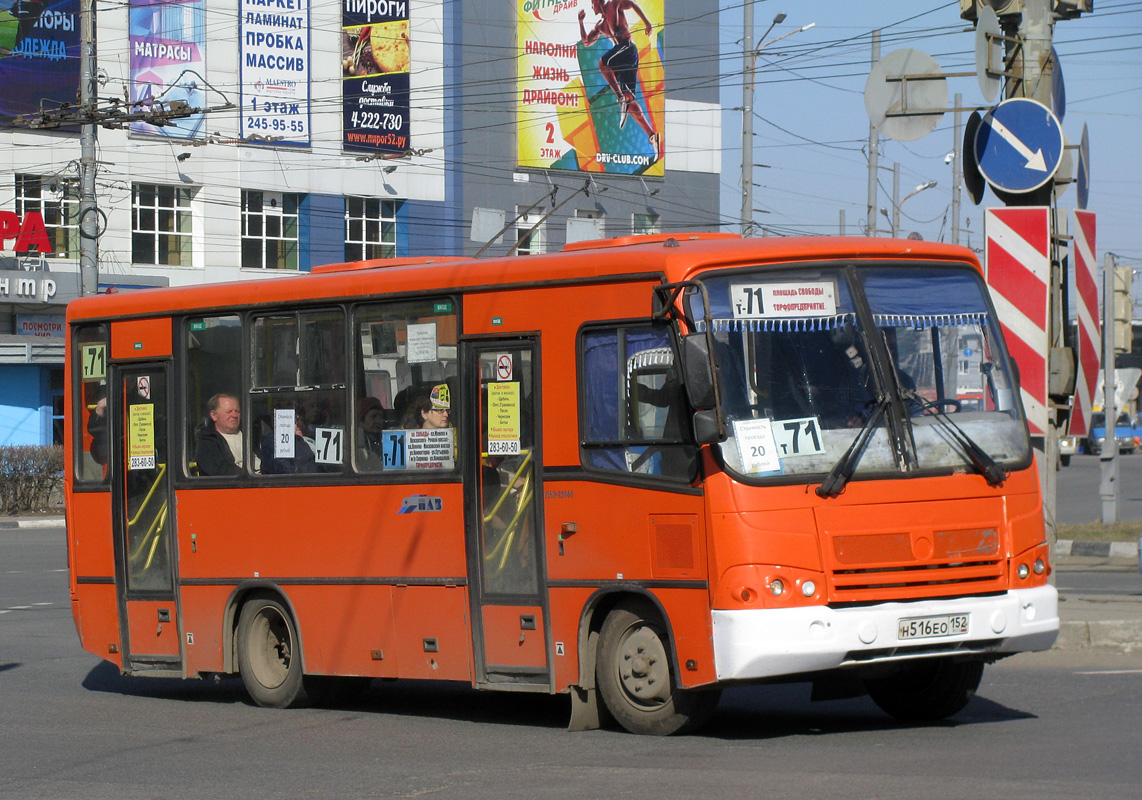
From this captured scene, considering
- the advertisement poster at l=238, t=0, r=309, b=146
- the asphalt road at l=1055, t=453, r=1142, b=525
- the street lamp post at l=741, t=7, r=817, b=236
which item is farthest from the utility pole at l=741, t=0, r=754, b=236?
the advertisement poster at l=238, t=0, r=309, b=146

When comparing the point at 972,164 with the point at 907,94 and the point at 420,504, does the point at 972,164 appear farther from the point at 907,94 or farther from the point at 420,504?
the point at 420,504

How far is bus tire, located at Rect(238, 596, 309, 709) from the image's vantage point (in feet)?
36.5

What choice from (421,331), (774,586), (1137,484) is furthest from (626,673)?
(1137,484)

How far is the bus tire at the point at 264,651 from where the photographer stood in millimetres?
11125

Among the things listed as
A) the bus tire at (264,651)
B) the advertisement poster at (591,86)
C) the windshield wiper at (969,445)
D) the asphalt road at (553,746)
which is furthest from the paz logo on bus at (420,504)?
the advertisement poster at (591,86)

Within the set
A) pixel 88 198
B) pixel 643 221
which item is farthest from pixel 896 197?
pixel 88 198

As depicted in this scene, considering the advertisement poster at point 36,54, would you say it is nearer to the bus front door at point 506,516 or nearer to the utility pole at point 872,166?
the utility pole at point 872,166

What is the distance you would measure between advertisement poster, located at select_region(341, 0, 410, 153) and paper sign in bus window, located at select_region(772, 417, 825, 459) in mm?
42342

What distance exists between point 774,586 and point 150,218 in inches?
1607

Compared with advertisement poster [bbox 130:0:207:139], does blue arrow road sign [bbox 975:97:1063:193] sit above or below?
below

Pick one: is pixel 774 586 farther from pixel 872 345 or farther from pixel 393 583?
pixel 393 583

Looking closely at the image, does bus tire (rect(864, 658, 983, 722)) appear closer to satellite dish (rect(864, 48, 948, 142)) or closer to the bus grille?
the bus grille

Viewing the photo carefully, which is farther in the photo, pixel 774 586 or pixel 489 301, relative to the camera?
pixel 489 301

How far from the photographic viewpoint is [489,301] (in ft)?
31.9
